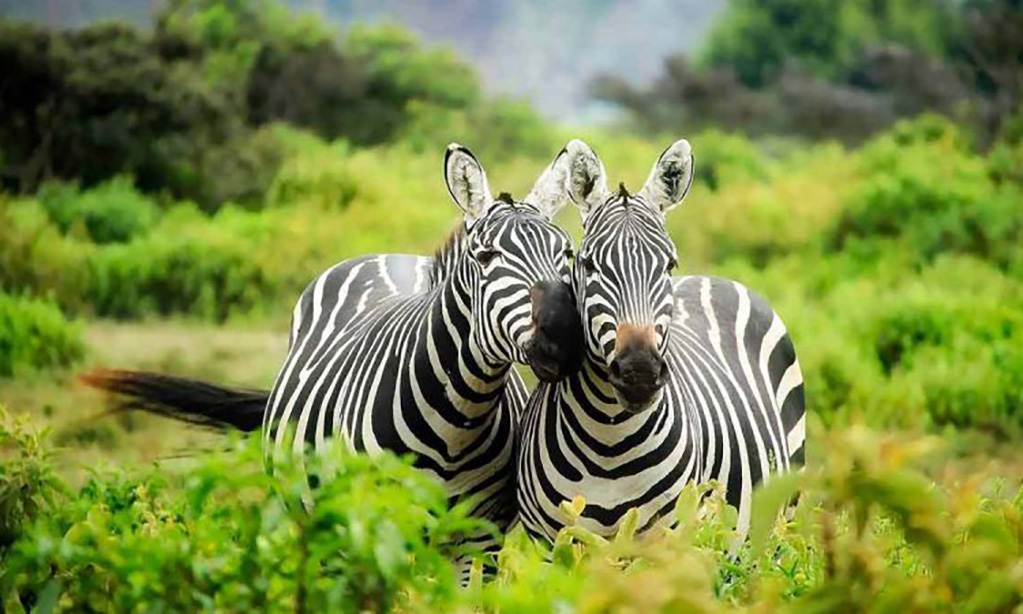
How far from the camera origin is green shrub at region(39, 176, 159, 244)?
45.0 ft

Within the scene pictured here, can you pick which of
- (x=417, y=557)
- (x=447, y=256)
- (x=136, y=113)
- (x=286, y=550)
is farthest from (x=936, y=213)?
(x=286, y=550)

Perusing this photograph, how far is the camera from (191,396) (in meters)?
6.07

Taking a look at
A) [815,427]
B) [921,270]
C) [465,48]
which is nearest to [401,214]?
[921,270]

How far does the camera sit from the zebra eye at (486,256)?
4180 millimetres

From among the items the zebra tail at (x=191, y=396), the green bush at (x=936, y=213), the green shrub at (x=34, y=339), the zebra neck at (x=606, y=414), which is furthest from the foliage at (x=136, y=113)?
the zebra neck at (x=606, y=414)

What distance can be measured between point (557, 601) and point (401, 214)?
38.1ft

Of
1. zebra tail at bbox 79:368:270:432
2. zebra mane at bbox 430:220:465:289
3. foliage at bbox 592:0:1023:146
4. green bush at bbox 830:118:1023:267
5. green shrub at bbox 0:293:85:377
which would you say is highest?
foliage at bbox 592:0:1023:146

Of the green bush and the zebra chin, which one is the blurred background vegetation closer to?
the green bush

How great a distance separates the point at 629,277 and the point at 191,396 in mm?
2584

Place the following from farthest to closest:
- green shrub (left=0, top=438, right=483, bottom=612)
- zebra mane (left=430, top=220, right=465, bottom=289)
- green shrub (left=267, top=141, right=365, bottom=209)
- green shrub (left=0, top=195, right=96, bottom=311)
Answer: green shrub (left=267, top=141, right=365, bottom=209), green shrub (left=0, top=195, right=96, bottom=311), zebra mane (left=430, top=220, right=465, bottom=289), green shrub (left=0, top=438, right=483, bottom=612)

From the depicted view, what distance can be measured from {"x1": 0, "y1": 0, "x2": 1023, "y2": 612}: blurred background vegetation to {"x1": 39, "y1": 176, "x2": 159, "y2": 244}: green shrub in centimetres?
4

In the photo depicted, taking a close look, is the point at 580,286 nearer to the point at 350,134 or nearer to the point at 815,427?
the point at 815,427

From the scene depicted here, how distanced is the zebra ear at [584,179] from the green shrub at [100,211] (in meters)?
9.59

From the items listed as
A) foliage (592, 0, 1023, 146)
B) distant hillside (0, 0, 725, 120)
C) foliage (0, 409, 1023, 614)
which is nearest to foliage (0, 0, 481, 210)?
foliage (592, 0, 1023, 146)
